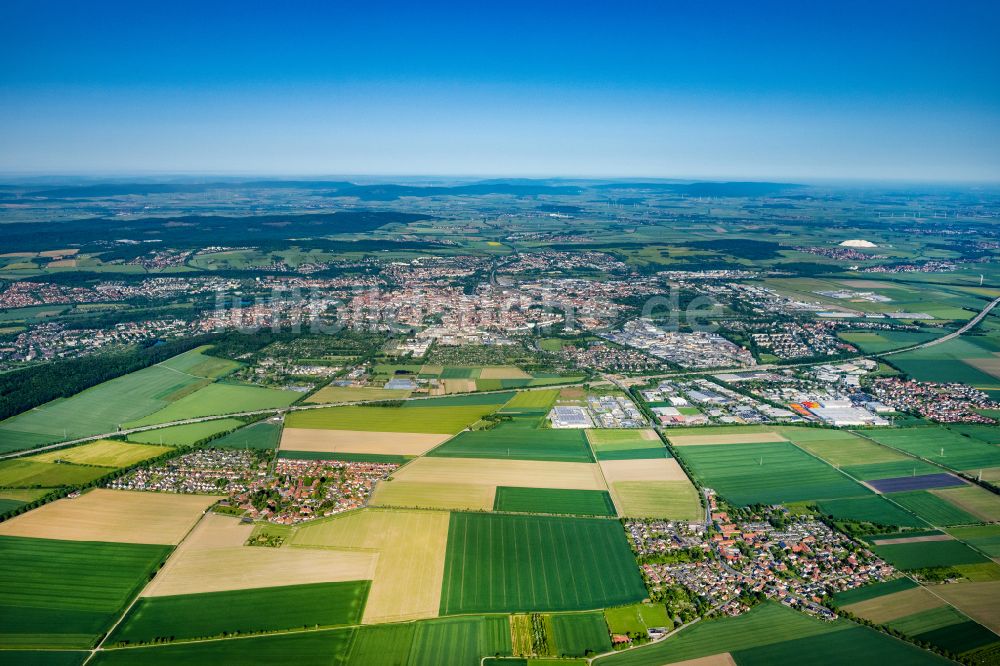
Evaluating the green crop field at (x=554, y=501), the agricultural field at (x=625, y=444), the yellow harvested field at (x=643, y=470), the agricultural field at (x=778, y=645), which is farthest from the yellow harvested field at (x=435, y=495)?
the agricultural field at (x=778, y=645)

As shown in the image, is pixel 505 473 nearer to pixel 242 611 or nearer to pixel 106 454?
pixel 242 611

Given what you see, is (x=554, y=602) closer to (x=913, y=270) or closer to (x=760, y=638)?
(x=760, y=638)

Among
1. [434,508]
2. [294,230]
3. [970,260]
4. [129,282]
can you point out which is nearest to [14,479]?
[434,508]

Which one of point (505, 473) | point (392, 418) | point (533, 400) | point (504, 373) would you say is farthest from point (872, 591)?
point (504, 373)

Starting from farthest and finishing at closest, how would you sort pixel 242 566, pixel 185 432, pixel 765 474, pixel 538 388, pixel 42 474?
pixel 538 388, pixel 185 432, pixel 765 474, pixel 42 474, pixel 242 566

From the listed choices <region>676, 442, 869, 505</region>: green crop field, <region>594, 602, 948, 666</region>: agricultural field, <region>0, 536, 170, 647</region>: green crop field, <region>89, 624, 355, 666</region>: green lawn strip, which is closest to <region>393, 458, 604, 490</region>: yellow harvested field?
<region>676, 442, 869, 505</region>: green crop field

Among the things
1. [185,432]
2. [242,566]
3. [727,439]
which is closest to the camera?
[242,566]
